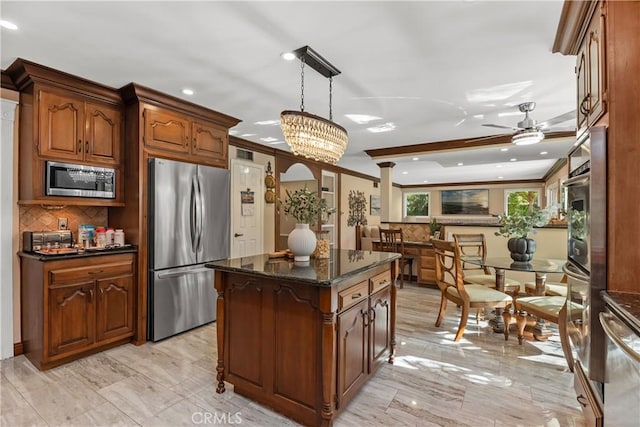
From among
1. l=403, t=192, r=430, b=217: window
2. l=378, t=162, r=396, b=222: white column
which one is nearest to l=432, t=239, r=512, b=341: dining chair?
l=378, t=162, r=396, b=222: white column

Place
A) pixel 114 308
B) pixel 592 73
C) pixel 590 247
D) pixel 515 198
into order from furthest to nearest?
pixel 515 198, pixel 114 308, pixel 592 73, pixel 590 247

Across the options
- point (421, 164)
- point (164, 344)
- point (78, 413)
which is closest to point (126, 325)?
point (164, 344)

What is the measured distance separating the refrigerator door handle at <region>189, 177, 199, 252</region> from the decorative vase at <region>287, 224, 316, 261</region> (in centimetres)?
156

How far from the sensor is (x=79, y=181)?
288cm

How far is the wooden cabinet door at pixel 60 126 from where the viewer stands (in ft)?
8.75

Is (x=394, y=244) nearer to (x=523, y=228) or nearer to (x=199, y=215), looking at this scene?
(x=523, y=228)

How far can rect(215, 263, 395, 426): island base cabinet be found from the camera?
1.81 m

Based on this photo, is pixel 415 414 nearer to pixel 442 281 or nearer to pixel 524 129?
pixel 442 281

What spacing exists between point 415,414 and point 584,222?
1.51 meters

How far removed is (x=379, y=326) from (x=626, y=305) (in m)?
1.51

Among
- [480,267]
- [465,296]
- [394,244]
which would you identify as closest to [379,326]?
[465,296]

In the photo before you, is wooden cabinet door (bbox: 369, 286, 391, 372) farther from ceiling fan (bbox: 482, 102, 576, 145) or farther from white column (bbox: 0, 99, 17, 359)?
white column (bbox: 0, 99, 17, 359)

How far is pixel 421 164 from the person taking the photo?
7238mm

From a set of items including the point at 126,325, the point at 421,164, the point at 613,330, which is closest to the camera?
the point at 613,330
